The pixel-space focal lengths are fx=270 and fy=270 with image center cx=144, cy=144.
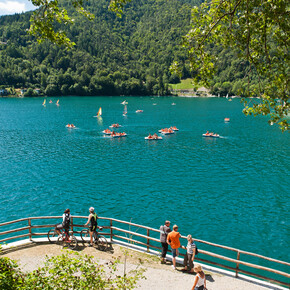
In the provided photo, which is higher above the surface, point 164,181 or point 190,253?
point 190,253

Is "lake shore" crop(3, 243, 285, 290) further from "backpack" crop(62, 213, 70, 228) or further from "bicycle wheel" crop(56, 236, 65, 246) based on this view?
"backpack" crop(62, 213, 70, 228)

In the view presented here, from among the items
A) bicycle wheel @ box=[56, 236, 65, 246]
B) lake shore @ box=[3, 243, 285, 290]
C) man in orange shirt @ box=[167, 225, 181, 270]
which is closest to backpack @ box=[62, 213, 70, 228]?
bicycle wheel @ box=[56, 236, 65, 246]

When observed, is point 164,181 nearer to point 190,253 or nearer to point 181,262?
point 181,262

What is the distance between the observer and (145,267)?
13.9m

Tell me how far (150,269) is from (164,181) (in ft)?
83.7

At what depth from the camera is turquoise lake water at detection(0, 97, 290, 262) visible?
27.6 meters

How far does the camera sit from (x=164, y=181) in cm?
3916

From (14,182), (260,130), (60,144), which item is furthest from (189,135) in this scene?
(14,182)

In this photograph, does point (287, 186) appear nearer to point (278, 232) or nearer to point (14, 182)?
point (278, 232)

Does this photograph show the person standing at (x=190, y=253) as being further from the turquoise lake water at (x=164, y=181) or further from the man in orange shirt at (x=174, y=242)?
the turquoise lake water at (x=164, y=181)

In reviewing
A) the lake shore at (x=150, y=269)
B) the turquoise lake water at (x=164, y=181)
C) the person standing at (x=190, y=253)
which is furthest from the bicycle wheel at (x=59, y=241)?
the turquoise lake water at (x=164, y=181)

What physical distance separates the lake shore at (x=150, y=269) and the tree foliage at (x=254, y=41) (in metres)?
8.24

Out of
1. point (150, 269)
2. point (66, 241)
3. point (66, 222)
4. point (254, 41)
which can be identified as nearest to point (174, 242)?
point (150, 269)

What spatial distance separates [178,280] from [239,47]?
10.7 m
